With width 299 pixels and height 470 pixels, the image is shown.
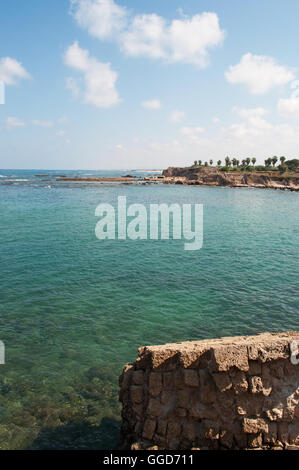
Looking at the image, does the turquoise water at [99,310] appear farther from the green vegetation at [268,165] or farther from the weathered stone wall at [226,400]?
the green vegetation at [268,165]

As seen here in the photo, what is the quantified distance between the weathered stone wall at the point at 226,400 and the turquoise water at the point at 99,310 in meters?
2.53

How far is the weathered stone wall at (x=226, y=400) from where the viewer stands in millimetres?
6660

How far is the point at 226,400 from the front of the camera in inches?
263

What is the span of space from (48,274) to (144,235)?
48.1 ft

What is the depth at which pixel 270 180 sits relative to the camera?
122 m

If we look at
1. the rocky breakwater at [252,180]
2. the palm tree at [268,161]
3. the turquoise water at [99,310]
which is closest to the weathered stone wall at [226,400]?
the turquoise water at [99,310]

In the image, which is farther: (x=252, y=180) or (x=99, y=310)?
(x=252, y=180)

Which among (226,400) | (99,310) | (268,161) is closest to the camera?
(226,400)

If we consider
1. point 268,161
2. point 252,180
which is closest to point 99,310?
point 252,180

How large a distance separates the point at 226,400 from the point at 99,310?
9.64 m

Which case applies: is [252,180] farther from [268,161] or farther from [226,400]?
[226,400]

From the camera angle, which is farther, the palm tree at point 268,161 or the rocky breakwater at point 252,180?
the palm tree at point 268,161
